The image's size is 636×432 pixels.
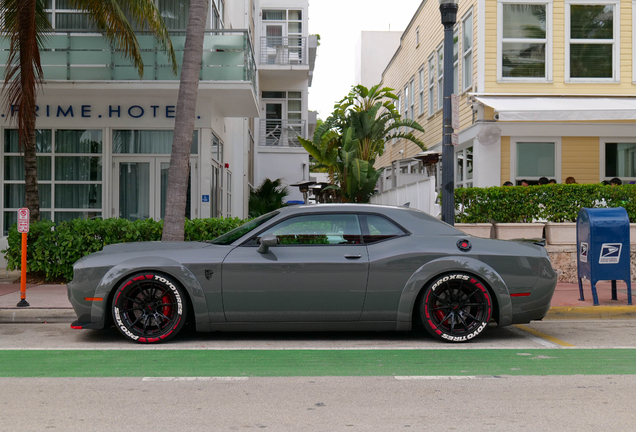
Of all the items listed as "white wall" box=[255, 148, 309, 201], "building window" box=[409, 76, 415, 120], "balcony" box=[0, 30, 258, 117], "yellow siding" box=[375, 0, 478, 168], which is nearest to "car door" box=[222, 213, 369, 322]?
"balcony" box=[0, 30, 258, 117]

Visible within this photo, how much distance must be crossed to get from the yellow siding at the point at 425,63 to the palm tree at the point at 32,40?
24.9 feet

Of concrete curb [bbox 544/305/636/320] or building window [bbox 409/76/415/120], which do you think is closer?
concrete curb [bbox 544/305/636/320]

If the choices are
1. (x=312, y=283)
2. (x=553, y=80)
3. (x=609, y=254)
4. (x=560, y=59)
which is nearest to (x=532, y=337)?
→ (x=609, y=254)

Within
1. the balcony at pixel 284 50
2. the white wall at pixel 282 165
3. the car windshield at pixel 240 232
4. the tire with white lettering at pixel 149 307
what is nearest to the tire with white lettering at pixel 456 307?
the car windshield at pixel 240 232

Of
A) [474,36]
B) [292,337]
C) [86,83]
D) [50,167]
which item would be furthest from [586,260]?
[50,167]

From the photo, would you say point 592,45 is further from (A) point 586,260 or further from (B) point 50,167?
(B) point 50,167

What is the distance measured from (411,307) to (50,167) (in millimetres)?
10669

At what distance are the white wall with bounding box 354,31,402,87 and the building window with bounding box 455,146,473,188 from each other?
3171cm

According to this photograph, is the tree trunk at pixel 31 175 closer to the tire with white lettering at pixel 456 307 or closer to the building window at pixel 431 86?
the tire with white lettering at pixel 456 307

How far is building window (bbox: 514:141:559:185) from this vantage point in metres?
15.2

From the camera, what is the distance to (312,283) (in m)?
6.28

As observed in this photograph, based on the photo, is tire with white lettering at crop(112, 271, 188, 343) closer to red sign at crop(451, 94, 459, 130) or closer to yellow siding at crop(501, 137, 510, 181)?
red sign at crop(451, 94, 459, 130)

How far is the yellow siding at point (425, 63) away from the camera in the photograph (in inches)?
648

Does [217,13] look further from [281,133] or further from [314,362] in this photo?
[314,362]
